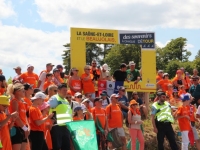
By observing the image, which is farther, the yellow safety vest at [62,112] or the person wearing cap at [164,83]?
the person wearing cap at [164,83]

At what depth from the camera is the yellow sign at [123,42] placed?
673 inches

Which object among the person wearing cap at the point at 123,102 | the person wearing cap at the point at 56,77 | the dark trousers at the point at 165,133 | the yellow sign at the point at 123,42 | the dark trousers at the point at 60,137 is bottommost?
the dark trousers at the point at 165,133

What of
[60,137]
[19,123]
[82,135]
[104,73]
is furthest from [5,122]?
[104,73]

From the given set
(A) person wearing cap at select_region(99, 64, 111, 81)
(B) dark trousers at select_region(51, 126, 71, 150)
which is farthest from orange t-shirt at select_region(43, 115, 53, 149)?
(A) person wearing cap at select_region(99, 64, 111, 81)

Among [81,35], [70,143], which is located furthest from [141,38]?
[70,143]

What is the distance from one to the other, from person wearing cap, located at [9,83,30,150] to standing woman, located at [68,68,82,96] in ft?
18.2

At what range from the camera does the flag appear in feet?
33.6

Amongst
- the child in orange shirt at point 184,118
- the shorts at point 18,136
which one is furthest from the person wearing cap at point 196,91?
the shorts at point 18,136

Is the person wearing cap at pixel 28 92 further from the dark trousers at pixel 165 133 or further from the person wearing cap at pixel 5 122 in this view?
the dark trousers at pixel 165 133

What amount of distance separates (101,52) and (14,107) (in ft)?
160

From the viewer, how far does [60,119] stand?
33.6 feet

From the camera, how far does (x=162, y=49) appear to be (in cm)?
7388

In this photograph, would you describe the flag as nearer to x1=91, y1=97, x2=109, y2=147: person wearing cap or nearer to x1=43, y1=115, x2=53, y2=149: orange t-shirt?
x1=43, y1=115, x2=53, y2=149: orange t-shirt

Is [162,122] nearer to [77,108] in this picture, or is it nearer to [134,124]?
[134,124]
